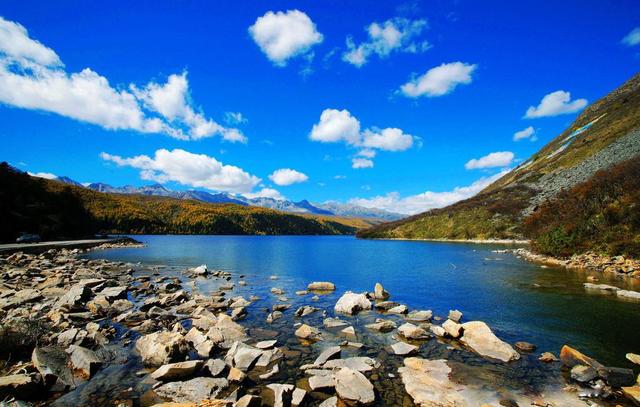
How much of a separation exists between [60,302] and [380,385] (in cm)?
2655

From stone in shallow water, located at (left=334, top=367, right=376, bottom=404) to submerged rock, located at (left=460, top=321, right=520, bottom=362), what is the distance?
810 cm

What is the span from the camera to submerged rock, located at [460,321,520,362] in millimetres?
17109

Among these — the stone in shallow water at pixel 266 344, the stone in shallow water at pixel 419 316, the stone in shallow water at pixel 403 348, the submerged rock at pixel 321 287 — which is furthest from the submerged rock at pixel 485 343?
the submerged rock at pixel 321 287

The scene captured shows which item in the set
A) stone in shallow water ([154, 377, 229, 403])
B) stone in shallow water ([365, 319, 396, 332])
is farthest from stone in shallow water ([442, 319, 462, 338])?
stone in shallow water ([154, 377, 229, 403])

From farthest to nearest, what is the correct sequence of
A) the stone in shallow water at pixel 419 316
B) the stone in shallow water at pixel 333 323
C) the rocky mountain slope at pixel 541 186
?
1. the rocky mountain slope at pixel 541 186
2. the stone in shallow water at pixel 419 316
3. the stone in shallow water at pixel 333 323

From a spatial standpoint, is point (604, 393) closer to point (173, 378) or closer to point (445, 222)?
point (173, 378)

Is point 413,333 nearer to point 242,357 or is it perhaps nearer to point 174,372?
point 242,357

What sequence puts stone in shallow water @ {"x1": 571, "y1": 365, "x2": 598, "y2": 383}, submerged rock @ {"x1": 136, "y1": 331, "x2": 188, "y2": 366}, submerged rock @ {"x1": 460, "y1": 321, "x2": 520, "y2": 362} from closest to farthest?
1. stone in shallow water @ {"x1": 571, "y1": 365, "x2": 598, "y2": 383}
2. submerged rock @ {"x1": 136, "y1": 331, "x2": 188, "y2": 366}
3. submerged rock @ {"x1": 460, "y1": 321, "x2": 520, "y2": 362}

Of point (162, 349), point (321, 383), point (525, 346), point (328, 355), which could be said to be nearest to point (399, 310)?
point (525, 346)

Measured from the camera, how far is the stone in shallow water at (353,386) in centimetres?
1273

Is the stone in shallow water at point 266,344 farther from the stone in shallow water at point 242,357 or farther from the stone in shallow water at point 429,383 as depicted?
the stone in shallow water at point 429,383

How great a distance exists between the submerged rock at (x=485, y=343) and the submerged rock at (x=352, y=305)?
30.5 ft

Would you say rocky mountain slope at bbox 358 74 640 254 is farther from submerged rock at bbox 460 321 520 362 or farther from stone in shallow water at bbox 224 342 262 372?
stone in shallow water at bbox 224 342 262 372

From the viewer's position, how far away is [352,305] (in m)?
27.2
